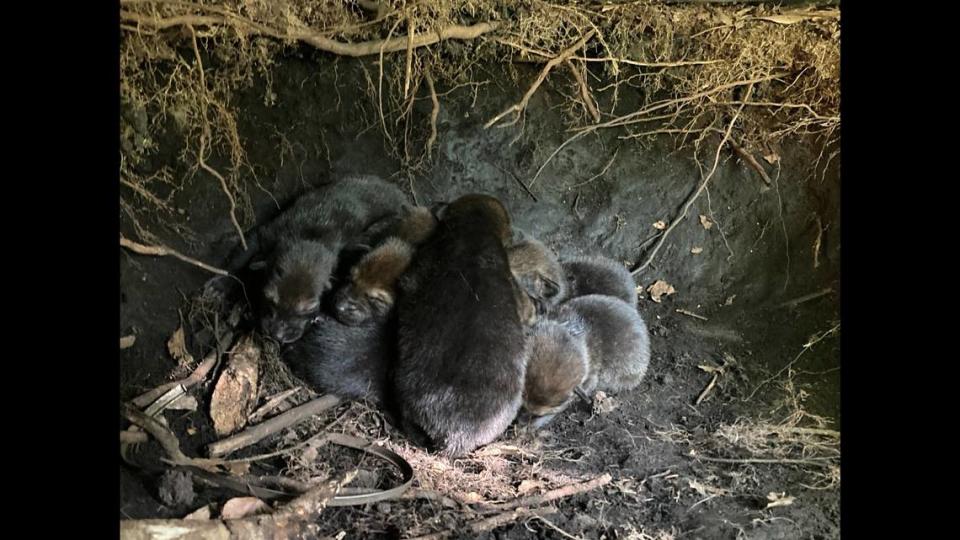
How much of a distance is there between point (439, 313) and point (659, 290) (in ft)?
6.55

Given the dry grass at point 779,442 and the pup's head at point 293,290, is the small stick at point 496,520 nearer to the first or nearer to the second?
the dry grass at point 779,442

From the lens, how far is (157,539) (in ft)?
7.42

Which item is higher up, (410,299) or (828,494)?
(410,299)

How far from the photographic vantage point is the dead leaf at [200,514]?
8.06ft

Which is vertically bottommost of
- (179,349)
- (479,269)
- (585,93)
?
(179,349)

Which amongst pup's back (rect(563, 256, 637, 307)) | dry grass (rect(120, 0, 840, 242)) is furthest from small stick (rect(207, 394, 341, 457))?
pup's back (rect(563, 256, 637, 307))

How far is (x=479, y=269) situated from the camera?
3787 millimetres

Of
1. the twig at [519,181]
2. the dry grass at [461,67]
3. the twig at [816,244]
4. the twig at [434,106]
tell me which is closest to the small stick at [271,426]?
the dry grass at [461,67]

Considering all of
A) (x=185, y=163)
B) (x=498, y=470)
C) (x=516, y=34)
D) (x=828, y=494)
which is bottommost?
(x=498, y=470)

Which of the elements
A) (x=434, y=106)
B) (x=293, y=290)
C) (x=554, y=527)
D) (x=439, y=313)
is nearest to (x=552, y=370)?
(x=439, y=313)

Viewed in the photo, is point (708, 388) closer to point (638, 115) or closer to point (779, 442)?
point (779, 442)

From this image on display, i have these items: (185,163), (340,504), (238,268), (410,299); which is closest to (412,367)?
(410,299)

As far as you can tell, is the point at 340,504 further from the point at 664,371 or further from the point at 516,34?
the point at 516,34
